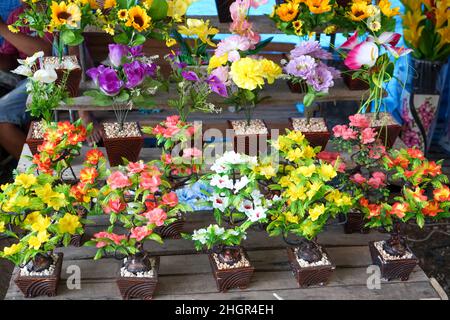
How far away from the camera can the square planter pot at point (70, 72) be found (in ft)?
6.79

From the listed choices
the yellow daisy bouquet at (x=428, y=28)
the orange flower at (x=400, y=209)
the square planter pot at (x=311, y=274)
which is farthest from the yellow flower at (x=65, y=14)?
the yellow daisy bouquet at (x=428, y=28)

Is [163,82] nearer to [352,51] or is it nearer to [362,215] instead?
[352,51]

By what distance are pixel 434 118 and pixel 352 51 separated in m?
1.49

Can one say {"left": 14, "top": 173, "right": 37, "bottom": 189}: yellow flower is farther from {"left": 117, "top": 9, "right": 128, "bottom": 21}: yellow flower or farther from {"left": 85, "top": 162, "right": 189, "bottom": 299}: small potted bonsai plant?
{"left": 117, "top": 9, "right": 128, "bottom": 21}: yellow flower

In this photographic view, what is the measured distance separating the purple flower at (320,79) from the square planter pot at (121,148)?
0.60 meters

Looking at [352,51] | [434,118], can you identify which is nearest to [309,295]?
[352,51]

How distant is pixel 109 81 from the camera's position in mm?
1983

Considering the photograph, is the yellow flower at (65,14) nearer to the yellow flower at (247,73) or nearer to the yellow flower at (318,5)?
the yellow flower at (247,73)

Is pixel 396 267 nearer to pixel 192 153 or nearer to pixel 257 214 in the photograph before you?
pixel 257 214

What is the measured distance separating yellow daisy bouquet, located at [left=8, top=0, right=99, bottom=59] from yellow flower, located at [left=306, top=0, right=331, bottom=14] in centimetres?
68

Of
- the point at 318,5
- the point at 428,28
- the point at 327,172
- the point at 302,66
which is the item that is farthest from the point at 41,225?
the point at 428,28

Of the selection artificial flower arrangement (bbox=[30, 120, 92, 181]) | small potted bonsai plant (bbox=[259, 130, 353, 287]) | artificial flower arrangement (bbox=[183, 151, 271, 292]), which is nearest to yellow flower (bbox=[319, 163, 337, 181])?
small potted bonsai plant (bbox=[259, 130, 353, 287])

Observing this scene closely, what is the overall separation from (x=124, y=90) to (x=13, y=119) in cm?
116

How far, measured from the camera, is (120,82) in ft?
6.58
